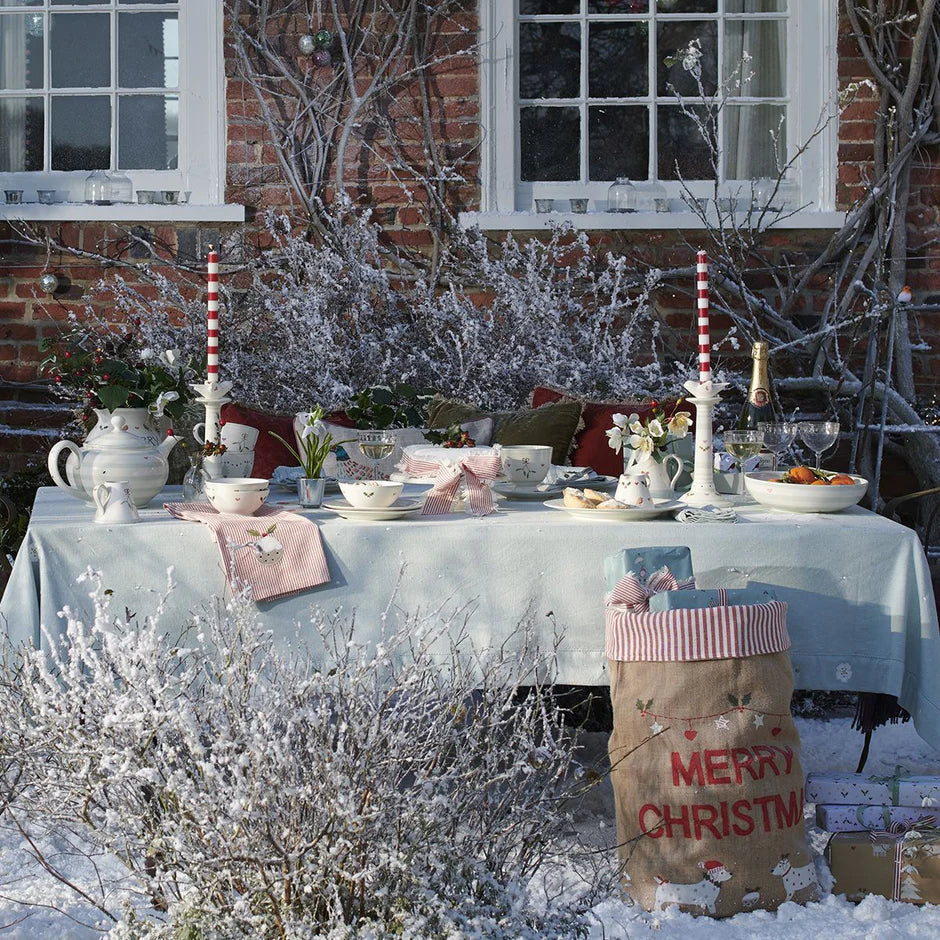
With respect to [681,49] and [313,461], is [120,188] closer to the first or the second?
[681,49]

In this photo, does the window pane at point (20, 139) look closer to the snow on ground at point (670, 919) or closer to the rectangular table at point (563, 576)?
the rectangular table at point (563, 576)

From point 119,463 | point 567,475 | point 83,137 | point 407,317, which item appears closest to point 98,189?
point 83,137

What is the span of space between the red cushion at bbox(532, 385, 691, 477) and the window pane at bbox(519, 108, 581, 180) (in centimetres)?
131

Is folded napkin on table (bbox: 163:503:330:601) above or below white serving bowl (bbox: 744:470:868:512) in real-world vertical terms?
below

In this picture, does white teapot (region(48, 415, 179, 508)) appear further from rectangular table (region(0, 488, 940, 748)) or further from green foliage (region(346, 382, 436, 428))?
green foliage (region(346, 382, 436, 428))

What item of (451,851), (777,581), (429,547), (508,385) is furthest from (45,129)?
(451,851)

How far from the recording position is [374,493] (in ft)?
8.54

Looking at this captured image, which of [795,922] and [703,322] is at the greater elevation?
[703,322]

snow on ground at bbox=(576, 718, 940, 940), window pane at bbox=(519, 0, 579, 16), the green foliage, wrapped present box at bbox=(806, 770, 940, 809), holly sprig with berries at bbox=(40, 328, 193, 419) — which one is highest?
window pane at bbox=(519, 0, 579, 16)

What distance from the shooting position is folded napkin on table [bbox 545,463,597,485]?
303 cm

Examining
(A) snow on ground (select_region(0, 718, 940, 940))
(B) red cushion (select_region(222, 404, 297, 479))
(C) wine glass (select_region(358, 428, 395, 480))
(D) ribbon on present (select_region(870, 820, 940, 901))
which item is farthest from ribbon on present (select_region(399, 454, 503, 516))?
(B) red cushion (select_region(222, 404, 297, 479))

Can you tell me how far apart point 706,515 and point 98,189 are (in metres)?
3.16

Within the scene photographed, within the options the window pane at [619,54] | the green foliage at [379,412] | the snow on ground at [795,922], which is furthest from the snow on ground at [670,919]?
the window pane at [619,54]

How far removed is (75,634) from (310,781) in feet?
1.63
